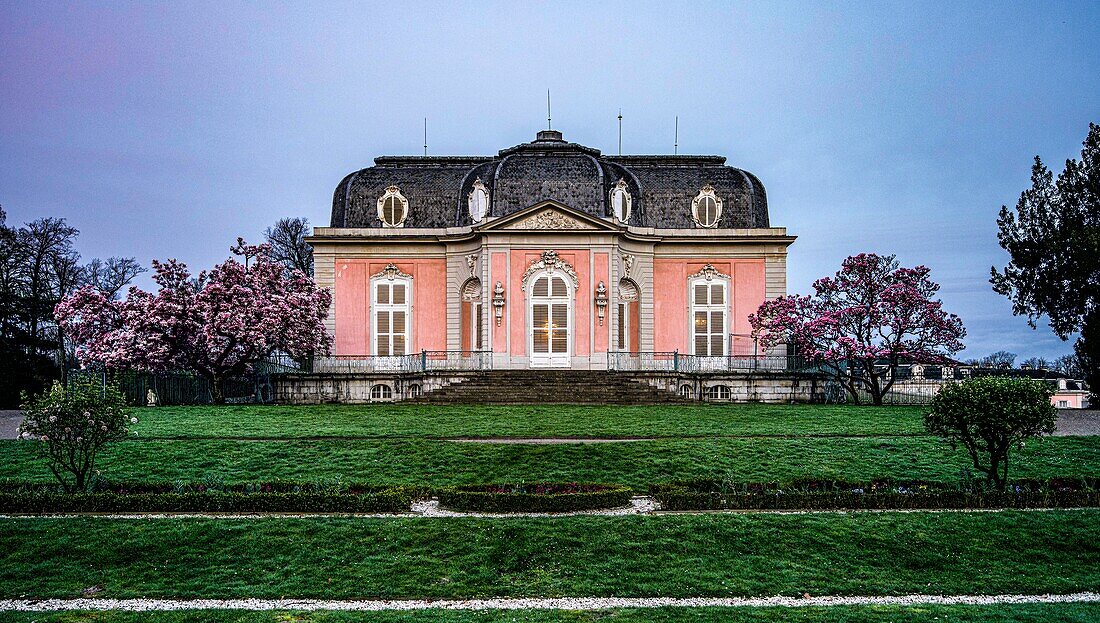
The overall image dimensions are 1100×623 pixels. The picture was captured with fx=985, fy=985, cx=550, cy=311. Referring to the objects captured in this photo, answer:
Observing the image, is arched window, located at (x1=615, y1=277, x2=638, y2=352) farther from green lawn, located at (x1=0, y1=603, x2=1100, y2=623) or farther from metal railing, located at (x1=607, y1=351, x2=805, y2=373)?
green lawn, located at (x1=0, y1=603, x2=1100, y2=623)

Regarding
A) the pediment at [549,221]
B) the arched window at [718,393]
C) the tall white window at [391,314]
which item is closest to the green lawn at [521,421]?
the arched window at [718,393]

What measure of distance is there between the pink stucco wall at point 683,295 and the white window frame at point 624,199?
2.12m

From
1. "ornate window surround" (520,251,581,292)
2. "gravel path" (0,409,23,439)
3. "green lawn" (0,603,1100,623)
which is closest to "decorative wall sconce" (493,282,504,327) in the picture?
"ornate window surround" (520,251,581,292)

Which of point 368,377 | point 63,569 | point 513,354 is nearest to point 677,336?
point 513,354

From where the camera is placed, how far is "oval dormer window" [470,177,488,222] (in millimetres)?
34469

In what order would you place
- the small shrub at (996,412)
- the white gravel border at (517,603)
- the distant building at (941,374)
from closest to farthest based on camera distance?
1. the white gravel border at (517,603)
2. the small shrub at (996,412)
3. the distant building at (941,374)

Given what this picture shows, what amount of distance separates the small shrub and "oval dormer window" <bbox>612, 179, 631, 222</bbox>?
782 inches

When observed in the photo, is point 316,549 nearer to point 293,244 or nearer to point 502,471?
point 502,471

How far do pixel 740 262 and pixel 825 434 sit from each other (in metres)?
15.4

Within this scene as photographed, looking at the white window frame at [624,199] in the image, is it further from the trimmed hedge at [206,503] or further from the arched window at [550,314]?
the trimmed hedge at [206,503]

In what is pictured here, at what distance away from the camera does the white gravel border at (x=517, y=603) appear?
10.5m

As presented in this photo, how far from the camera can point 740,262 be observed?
35.7m

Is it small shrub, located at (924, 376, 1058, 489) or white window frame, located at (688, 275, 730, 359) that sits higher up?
white window frame, located at (688, 275, 730, 359)

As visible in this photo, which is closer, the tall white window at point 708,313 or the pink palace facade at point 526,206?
the pink palace facade at point 526,206
